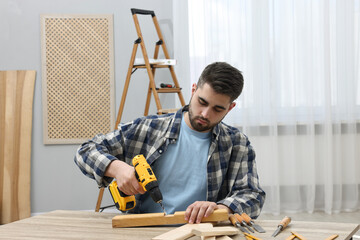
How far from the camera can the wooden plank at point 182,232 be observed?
1250 millimetres

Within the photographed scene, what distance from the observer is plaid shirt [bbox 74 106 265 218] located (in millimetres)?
1688

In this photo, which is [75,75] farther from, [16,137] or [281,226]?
[281,226]

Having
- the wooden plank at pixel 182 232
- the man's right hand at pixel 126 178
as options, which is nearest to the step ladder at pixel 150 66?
the man's right hand at pixel 126 178

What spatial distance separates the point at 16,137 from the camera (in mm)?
3836

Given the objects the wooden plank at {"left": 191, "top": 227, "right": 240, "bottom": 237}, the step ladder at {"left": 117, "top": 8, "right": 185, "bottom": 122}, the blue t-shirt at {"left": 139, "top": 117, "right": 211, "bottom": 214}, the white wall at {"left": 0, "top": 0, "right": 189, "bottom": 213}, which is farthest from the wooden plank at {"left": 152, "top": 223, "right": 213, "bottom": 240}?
the white wall at {"left": 0, "top": 0, "right": 189, "bottom": 213}

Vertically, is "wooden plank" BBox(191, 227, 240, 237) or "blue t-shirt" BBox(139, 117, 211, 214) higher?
"blue t-shirt" BBox(139, 117, 211, 214)

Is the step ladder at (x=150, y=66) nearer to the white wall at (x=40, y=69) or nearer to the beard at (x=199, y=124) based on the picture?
the white wall at (x=40, y=69)

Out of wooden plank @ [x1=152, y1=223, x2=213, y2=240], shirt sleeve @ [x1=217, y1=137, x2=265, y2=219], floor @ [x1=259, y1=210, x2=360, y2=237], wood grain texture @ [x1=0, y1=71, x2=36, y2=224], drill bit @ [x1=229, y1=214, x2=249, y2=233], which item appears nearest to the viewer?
wooden plank @ [x1=152, y1=223, x2=213, y2=240]

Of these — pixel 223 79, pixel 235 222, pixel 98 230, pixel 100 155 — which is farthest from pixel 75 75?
pixel 235 222

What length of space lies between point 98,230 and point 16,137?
2751 millimetres

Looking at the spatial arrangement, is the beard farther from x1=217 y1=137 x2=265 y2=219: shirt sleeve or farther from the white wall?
the white wall

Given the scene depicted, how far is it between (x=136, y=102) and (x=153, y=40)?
0.60 meters

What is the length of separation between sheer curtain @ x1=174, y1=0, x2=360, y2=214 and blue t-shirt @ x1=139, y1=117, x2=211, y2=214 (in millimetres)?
2164

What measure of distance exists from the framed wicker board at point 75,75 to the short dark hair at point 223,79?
237 cm
